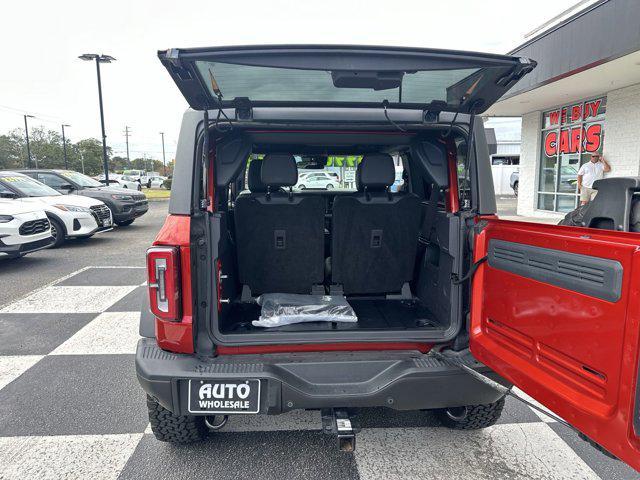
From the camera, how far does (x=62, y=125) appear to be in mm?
51281

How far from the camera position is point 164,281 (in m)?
2.02

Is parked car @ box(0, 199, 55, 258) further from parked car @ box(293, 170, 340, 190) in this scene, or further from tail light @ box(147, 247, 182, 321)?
tail light @ box(147, 247, 182, 321)

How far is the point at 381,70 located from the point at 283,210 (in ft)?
4.26

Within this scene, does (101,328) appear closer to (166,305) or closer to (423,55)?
(166,305)

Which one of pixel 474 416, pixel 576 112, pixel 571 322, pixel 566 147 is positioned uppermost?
pixel 576 112

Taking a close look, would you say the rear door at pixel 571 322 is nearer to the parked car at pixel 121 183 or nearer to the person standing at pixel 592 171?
the person standing at pixel 592 171

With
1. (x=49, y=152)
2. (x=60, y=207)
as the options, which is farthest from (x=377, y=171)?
(x=49, y=152)

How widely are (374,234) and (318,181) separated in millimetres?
1685

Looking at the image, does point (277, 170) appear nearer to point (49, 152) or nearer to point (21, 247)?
point (21, 247)

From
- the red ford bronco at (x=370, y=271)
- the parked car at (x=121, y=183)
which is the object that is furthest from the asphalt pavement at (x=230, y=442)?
the parked car at (x=121, y=183)

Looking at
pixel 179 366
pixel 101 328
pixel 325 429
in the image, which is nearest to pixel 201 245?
pixel 179 366

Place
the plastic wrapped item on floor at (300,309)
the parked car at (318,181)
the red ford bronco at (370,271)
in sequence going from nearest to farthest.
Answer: the red ford bronco at (370,271), the plastic wrapped item on floor at (300,309), the parked car at (318,181)

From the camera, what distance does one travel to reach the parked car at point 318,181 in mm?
4395

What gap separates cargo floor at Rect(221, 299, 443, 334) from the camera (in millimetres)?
2473
